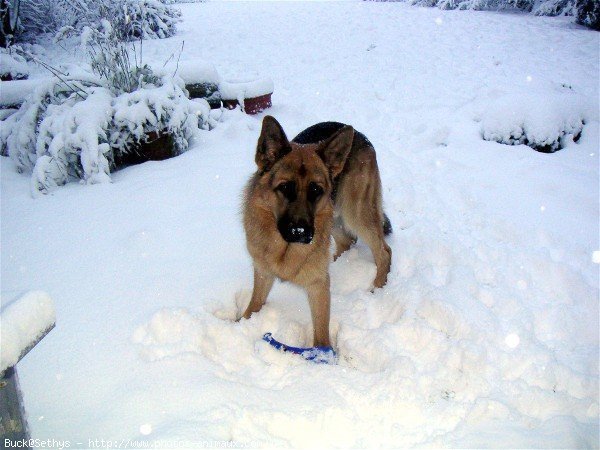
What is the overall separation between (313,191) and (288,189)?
17cm

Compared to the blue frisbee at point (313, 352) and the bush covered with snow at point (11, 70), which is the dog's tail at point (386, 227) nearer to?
the blue frisbee at point (313, 352)

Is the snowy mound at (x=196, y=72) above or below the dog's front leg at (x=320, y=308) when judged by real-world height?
above

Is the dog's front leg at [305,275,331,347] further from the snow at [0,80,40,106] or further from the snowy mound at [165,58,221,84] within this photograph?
the snow at [0,80,40,106]

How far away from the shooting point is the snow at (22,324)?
118 centimetres

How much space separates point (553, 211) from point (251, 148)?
3.68 metres

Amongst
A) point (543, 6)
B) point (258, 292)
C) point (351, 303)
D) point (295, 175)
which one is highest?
point (543, 6)

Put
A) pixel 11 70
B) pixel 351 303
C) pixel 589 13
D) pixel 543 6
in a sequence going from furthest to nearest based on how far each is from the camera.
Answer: pixel 543 6 < pixel 589 13 < pixel 11 70 < pixel 351 303

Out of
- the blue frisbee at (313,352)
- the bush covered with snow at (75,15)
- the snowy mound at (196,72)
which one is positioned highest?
the bush covered with snow at (75,15)

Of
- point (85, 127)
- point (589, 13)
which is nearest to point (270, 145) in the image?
point (85, 127)

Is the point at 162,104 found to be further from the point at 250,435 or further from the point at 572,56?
the point at 572,56

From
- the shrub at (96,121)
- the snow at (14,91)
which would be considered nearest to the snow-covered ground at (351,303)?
Answer: the shrub at (96,121)

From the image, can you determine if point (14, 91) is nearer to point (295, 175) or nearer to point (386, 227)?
point (295, 175)

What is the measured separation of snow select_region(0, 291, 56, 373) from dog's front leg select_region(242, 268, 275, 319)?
5.80ft

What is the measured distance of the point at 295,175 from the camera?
2693 mm
